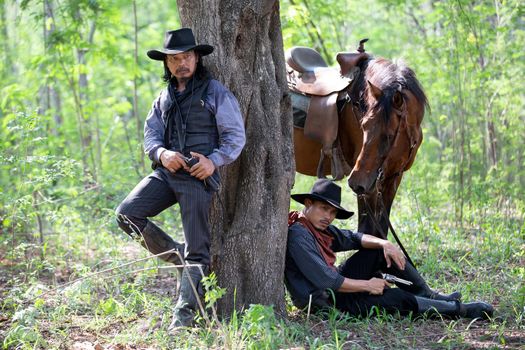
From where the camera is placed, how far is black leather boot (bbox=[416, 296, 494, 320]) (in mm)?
5297

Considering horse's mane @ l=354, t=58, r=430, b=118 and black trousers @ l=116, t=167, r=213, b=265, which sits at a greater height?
horse's mane @ l=354, t=58, r=430, b=118

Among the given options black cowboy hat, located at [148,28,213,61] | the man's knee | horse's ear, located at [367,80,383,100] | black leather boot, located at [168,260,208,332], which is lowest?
black leather boot, located at [168,260,208,332]

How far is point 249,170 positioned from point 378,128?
1.25 m

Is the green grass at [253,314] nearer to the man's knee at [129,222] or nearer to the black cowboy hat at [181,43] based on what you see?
the man's knee at [129,222]

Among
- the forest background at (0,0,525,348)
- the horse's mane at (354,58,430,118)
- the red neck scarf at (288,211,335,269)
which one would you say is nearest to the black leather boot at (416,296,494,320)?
the forest background at (0,0,525,348)

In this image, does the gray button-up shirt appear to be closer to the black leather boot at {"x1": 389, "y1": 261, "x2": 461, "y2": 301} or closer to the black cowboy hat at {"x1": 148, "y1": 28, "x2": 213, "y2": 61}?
the black cowboy hat at {"x1": 148, "y1": 28, "x2": 213, "y2": 61}

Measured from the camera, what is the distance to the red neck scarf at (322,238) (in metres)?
5.36

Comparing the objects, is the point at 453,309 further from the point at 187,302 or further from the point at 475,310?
the point at 187,302

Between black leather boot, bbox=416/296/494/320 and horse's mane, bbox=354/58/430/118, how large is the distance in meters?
1.49

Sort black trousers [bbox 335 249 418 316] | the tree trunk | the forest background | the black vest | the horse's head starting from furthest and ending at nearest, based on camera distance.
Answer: the horse's head → black trousers [bbox 335 249 418 316] → the tree trunk → the black vest → the forest background

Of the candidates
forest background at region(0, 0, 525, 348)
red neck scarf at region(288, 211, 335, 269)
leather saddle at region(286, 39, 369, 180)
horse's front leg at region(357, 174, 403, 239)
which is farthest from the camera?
leather saddle at region(286, 39, 369, 180)

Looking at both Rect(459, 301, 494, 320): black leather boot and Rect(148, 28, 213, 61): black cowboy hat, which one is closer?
Rect(148, 28, 213, 61): black cowboy hat

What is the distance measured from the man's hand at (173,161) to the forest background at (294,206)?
26.1 inches

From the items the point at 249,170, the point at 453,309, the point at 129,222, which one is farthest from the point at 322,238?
the point at 129,222
